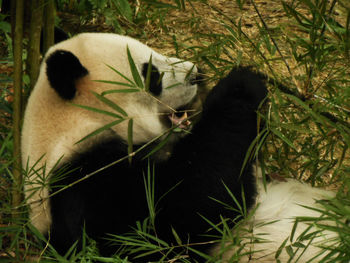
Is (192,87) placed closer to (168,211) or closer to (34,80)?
(168,211)

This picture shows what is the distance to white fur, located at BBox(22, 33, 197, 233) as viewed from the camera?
1.71 meters

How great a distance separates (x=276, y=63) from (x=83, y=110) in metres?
1.72

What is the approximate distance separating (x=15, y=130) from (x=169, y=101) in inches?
25.4

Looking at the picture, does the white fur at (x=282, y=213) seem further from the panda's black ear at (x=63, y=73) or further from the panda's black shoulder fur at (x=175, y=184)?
the panda's black ear at (x=63, y=73)

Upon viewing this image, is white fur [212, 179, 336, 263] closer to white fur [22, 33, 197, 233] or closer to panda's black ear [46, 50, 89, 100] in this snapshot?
white fur [22, 33, 197, 233]

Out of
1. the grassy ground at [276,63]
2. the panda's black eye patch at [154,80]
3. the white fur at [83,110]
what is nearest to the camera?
the grassy ground at [276,63]

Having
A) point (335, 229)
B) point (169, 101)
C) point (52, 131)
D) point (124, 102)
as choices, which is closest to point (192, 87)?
point (169, 101)

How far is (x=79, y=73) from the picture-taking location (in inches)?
69.4

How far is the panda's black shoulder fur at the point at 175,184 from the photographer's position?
5.46ft

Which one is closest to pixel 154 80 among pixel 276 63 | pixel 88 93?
pixel 88 93

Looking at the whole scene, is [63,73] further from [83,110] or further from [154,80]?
[154,80]

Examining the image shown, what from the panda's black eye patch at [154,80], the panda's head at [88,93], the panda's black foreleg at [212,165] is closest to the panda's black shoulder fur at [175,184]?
the panda's black foreleg at [212,165]

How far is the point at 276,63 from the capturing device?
10.1ft

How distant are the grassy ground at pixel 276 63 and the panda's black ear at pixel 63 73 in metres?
0.31
